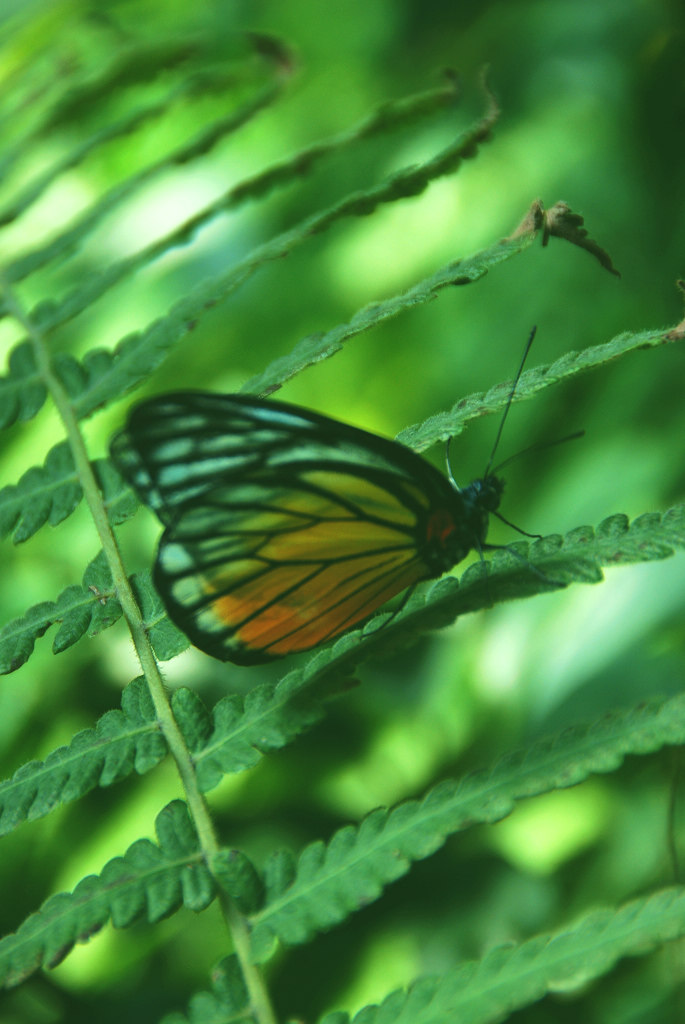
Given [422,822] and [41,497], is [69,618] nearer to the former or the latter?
[41,497]

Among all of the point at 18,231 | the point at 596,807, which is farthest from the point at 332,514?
the point at 18,231

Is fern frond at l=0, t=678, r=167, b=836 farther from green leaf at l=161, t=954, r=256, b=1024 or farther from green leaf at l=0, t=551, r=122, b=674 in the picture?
green leaf at l=161, t=954, r=256, b=1024

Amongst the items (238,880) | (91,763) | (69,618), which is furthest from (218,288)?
(238,880)

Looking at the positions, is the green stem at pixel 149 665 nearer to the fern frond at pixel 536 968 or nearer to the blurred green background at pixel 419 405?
the fern frond at pixel 536 968

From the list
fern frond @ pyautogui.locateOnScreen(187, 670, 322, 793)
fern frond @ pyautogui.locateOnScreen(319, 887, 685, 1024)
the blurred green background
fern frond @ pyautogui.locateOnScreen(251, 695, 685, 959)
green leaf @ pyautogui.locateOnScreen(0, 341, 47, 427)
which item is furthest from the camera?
the blurred green background

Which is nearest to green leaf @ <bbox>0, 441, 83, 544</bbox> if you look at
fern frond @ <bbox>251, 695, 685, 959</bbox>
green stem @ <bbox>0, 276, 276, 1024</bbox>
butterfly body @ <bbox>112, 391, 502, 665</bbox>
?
green stem @ <bbox>0, 276, 276, 1024</bbox>

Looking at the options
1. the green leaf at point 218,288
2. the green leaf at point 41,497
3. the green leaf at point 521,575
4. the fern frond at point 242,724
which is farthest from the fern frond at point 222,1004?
the green leaf at point 218,288
